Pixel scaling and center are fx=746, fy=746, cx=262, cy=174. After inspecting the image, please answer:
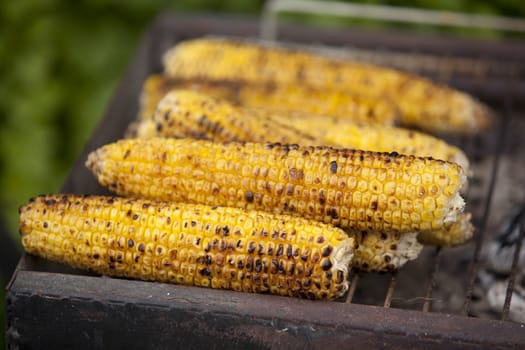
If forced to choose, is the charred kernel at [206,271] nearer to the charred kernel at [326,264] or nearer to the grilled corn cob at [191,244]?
the grilled corn cob at [191,244]

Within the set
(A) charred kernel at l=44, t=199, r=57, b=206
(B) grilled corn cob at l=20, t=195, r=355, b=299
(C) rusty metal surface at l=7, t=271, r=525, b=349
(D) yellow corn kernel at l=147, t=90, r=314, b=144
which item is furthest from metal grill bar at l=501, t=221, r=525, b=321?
(A) charred kernel at l=44, t=199, r=57, b=206

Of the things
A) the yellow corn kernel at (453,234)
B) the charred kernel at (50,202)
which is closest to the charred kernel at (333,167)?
the yellow corn kernel at (453,234)

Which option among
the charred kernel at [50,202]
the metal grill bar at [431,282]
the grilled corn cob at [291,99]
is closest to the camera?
the metal grill bar at [431,282]

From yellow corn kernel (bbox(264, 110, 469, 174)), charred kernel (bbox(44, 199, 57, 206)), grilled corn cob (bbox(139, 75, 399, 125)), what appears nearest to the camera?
charred kernel (bbox(44, 199, 57, 206))

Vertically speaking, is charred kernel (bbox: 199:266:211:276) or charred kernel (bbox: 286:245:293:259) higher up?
charred kernel (bbox: 286:245:293:259)

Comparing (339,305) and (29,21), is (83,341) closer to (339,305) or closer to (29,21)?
(339,305)

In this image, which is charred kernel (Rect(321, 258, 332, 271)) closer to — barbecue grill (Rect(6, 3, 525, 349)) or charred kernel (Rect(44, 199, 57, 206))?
barbecue grill (Rect(6, 3, 525, 349))
